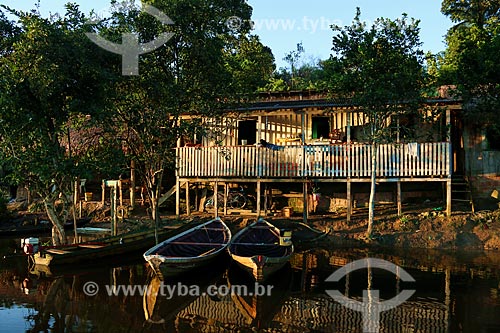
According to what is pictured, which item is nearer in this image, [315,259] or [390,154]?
[315,259]

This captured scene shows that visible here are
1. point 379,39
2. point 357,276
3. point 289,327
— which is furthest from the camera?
point 379,39

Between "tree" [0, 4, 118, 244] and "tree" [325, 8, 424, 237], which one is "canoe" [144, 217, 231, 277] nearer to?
"tree" [0, 4, 118, 244]

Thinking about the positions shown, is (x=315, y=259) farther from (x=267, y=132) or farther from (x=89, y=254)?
(x=267, y=132)

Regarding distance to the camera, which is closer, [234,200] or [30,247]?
[30,247]

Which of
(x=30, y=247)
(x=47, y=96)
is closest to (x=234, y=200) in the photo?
(x=30, y=247)

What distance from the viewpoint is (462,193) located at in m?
19.9

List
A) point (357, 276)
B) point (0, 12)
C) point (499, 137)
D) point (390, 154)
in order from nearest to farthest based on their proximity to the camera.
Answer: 1. point (357, 276)
2. point (0, 12)
3. point (390, 154)
4. point (499, 137)

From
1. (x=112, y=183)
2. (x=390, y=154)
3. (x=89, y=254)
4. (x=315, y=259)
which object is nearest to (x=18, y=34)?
(x=112, y=183)

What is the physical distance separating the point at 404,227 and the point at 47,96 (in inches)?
513

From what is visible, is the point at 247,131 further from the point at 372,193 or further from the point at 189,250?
the point at 189,250

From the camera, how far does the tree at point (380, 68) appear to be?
53.5 ft

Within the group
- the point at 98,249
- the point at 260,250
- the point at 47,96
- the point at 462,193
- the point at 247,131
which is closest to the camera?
the point at 47,96

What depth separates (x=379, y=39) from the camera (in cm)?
1647

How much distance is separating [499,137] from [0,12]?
19.4m
